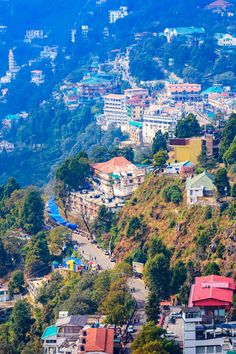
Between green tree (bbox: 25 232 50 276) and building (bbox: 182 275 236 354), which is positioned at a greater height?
green tree (bbox: 25 232 50 276)

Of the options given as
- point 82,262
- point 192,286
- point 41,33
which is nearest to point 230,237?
point 192,286

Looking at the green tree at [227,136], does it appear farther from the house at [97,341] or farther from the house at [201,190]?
the house at [97,341]

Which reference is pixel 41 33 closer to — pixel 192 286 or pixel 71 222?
pixel 71 222

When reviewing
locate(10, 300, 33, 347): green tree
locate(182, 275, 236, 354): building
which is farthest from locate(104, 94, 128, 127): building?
locate(182, 275, 236, 354): building

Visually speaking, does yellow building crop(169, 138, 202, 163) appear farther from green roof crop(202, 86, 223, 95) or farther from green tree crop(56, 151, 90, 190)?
green roof crop(202, 86, 223, 95)

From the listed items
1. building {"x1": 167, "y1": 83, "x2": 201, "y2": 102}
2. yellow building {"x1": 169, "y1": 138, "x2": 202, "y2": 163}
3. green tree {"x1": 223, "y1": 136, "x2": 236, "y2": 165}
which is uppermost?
building {"x1": 167, "y1": 83, "x2": 201, "y2": 102}

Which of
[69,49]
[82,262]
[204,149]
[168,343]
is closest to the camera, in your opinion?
[168,343]
